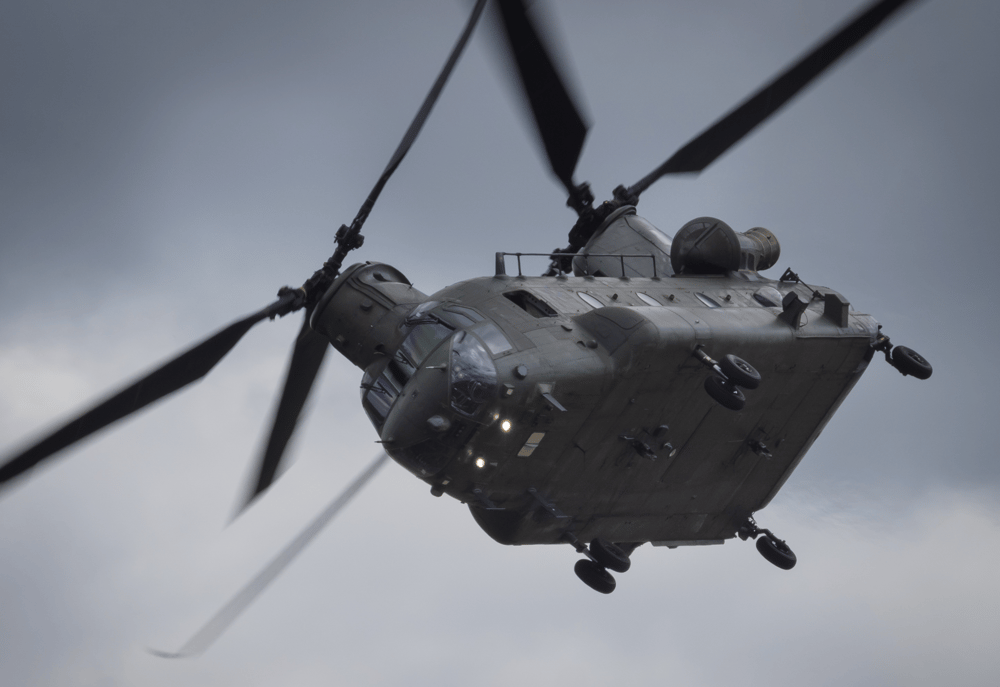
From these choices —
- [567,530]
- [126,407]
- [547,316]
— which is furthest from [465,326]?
[126,407]

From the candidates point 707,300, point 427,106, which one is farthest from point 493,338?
point 707,300

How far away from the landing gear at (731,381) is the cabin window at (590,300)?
8.62 ft

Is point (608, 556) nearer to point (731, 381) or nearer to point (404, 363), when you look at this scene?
point (731, 381)

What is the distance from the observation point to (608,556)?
17828 mm

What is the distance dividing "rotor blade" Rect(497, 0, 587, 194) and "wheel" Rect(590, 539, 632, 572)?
7068 mm

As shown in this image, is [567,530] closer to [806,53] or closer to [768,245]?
[768,245]

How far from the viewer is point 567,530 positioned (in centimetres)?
1867

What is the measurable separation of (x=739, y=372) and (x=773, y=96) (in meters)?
6.36

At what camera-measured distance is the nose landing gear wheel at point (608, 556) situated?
17781mm

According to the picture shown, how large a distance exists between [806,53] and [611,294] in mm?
5470

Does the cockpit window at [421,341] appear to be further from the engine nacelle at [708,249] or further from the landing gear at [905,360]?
the landing gear at [905,360]

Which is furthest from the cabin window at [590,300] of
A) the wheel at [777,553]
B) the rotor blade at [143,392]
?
the wheel at [777,553]

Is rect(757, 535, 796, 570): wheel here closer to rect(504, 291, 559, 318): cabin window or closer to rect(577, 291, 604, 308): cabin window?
rect(577, 291, 604, 308): cabin window

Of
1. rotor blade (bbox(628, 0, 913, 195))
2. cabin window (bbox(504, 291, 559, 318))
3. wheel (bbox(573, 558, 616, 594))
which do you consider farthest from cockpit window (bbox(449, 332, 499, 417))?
rotor blade (bbox(628, 0, 913, 195))
